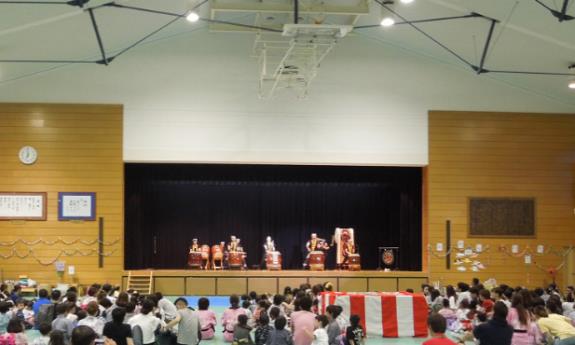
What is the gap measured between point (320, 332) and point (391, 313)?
547 cm

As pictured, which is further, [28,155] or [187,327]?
[28,155]

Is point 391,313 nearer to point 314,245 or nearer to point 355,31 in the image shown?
point 314,245

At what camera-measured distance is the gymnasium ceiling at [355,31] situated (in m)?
17.9

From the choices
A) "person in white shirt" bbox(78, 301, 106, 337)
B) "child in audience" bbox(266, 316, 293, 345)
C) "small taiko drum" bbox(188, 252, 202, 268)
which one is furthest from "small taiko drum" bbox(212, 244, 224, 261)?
"child in audience" bbox(266, 316, 293, 345)

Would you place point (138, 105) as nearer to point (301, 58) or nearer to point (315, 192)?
point (301, 58)

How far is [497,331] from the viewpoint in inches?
298

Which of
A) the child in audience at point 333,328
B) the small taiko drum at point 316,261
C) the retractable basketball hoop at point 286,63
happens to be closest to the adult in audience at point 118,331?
the child in audience at point 333,328

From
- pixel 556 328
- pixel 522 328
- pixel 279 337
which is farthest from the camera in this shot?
pixel 556 328

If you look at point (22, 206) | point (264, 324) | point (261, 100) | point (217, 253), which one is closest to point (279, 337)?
point (264, 324)

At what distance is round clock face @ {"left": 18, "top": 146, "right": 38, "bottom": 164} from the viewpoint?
21609 mm

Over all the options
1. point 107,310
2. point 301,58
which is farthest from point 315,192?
point 107,310

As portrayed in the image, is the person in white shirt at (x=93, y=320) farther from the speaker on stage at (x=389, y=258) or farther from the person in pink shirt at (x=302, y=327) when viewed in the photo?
the speaker on stage at (x=389, y=258)

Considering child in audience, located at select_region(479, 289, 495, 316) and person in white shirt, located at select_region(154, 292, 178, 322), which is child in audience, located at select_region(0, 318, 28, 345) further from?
child in audience, located at select_region(479, 289, 495, 316)

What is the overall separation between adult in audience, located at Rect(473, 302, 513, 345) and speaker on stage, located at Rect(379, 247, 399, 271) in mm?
16171
